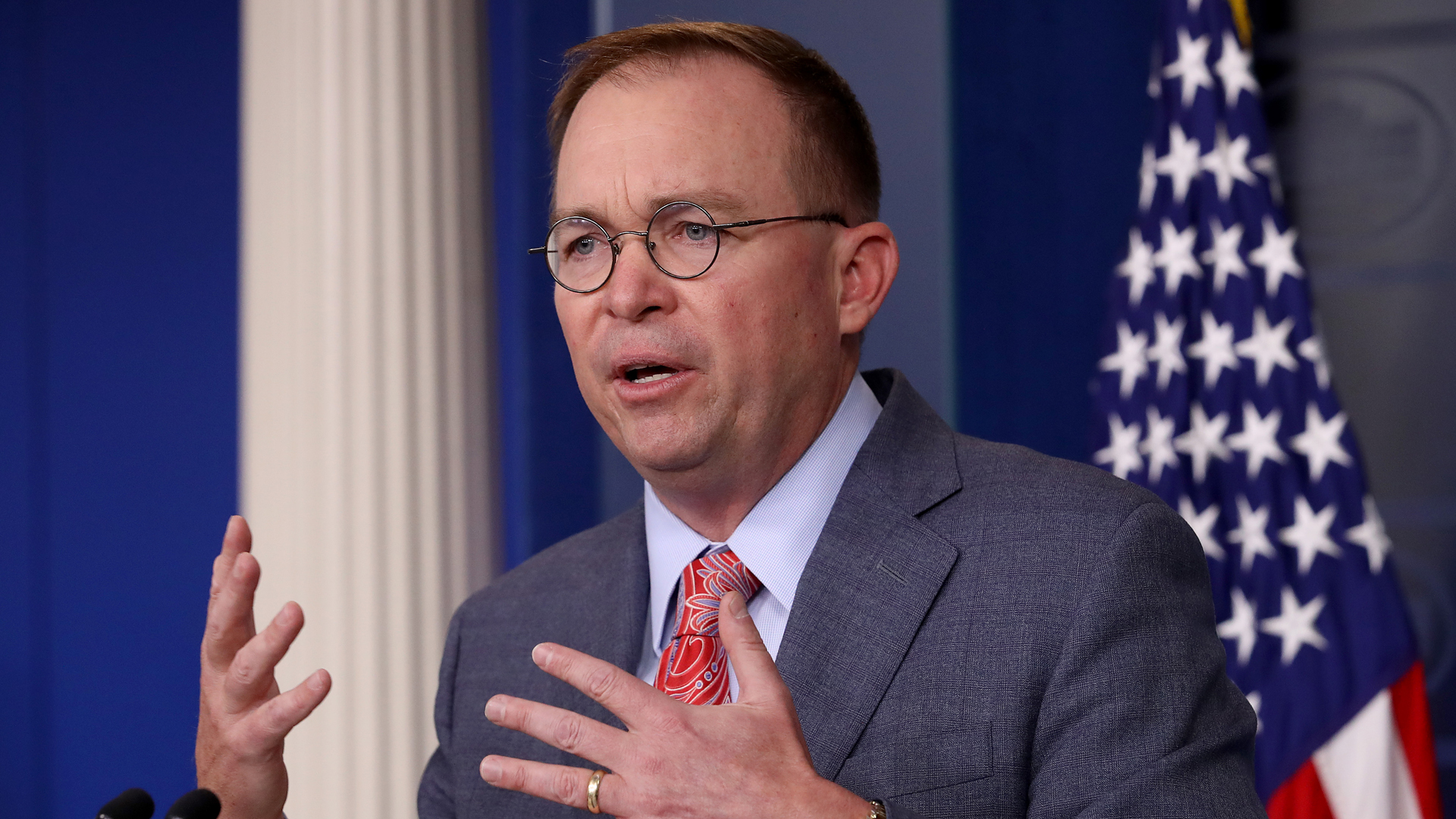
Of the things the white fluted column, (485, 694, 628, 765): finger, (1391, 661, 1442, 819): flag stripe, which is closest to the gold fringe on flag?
(1391, 661, 1442, 819): flag stripe

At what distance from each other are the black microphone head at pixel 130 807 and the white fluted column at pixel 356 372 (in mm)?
1547

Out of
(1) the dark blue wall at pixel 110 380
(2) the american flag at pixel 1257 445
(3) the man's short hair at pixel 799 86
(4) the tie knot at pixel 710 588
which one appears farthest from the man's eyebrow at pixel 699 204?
(1) the dark blue wall at pixel 110 380

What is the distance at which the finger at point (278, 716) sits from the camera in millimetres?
1364

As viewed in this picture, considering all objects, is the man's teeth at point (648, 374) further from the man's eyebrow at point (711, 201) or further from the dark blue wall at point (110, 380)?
the dark blue wall at point (110, 380)

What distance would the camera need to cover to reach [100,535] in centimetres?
367

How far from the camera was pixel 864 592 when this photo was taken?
1435 mm

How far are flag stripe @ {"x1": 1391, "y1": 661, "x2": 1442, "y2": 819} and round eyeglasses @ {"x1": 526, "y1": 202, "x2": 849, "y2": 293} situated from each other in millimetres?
1940

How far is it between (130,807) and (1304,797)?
2.44 m

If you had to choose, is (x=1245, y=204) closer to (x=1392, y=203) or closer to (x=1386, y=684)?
(x=1392, y=203)

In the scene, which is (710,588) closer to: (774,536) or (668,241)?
(774,536)

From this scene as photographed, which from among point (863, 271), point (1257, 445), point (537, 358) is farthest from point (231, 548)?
point (1257, 445)

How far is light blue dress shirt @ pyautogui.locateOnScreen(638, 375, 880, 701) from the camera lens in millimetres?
1510

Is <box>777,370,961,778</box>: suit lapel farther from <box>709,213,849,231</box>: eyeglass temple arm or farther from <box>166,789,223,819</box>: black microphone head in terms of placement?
<box>166,789,223,819</box>: black microphone head

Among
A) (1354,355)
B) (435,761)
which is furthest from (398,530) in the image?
(1354,355)
